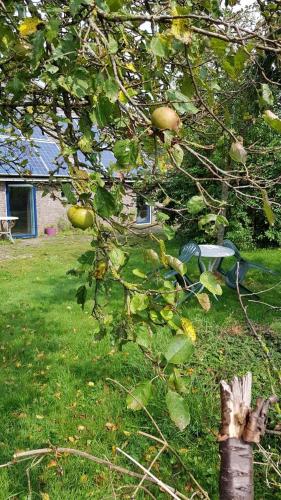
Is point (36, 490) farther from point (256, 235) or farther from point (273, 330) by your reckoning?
point (256, 235)

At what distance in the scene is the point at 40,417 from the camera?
3.44 metres

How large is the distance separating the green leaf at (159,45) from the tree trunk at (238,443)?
93cm

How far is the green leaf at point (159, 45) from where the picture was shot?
1.13 m

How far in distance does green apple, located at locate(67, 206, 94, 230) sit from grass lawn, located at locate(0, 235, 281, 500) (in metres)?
0.59

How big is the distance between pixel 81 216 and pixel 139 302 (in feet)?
0.96

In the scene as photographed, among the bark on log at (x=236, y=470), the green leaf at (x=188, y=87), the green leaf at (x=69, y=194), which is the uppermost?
the green leaf at (x=188, y=87)

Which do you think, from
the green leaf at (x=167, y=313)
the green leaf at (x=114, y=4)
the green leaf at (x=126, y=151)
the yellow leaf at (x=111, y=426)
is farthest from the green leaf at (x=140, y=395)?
the yellow leaf at (x=111, y=426)

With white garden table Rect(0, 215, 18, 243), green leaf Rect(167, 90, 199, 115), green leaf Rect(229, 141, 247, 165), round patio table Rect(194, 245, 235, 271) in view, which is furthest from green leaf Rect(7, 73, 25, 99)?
white garden table Rect(0, 215, 18, 243)

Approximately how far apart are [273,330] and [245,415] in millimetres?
3657

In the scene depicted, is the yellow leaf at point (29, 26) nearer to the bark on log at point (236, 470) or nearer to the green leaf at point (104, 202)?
the green leaf at point (104, 202)

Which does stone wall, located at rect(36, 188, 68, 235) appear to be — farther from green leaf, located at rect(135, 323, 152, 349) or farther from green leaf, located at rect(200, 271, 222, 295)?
green leaf, located at rect(200, 271, 222, 295)

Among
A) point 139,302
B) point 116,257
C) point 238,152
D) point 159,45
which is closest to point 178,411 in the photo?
point 139,302

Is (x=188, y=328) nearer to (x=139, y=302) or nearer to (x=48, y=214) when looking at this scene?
(x=139, y=302)

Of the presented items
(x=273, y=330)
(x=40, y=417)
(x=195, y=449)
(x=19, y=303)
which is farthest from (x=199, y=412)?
(x=19, y=303)
